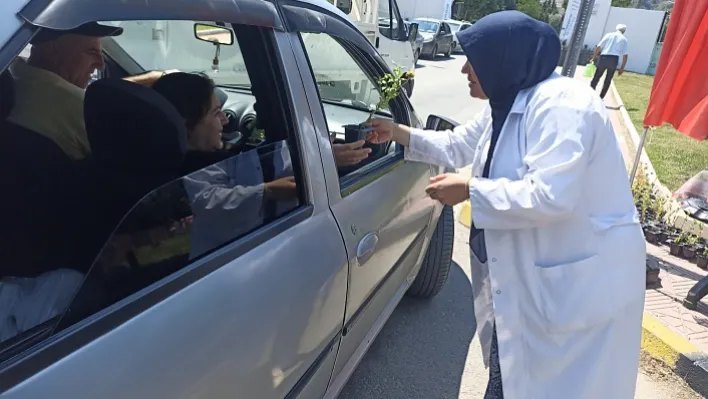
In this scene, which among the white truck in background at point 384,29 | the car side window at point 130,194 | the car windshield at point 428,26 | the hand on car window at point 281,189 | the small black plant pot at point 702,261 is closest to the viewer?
the car side window at point 130,194

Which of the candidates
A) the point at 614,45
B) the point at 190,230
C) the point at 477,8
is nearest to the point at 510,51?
the point at 190,230

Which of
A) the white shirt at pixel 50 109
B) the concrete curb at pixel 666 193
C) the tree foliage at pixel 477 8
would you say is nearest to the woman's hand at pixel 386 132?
the white shirt at pixel 50 109

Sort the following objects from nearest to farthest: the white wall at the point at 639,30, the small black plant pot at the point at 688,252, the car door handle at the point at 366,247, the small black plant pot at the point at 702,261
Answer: the car door handle at the point at 366,247 < the small black plant pot at the point at 702,261 < the small black plant pot at the point at 688,252 < the white wall at the point at 639,30

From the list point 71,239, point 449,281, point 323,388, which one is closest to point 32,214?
point 71,239

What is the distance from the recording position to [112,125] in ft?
5.68

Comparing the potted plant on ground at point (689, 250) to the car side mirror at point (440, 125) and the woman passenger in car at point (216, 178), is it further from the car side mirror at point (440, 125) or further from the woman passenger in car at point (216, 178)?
the woman passenger in car at point (216, 178)

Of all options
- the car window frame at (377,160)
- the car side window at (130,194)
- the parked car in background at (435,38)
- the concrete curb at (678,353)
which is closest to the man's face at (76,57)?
the car side window at (130,194)

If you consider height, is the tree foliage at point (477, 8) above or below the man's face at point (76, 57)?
below

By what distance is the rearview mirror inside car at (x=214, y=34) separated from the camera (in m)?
2.15

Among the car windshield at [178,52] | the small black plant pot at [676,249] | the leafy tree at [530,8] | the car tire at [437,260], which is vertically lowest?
the leafy tree at [530,8]

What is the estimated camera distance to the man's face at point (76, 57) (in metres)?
2.05

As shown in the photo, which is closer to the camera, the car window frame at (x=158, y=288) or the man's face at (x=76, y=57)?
the car window frame at (x=158, y=288)

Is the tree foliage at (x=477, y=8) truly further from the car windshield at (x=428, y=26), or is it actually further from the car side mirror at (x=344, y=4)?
the car side mirror at (x=344, y=4)

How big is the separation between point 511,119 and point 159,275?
1175 mm
